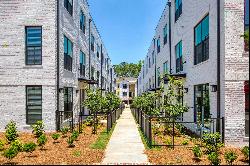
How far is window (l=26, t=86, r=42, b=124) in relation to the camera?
18031mm

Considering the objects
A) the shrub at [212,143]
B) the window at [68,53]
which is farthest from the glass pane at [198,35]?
the window at [68,53]

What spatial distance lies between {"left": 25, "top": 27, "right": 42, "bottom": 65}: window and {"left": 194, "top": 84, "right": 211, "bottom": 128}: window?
9204 millimetres

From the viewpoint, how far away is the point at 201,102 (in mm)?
17203

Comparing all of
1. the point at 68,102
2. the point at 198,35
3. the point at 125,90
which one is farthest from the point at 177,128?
the point at 125,90

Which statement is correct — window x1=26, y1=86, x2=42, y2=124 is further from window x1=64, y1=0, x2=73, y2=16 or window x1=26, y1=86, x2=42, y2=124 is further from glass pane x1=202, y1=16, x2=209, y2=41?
glass pane x1=202, y1=16, x2=209, y2=41

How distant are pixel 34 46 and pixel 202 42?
9453 millimetres

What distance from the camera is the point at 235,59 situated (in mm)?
12906

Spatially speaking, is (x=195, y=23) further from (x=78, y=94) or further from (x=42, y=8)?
(x=78, y=94)

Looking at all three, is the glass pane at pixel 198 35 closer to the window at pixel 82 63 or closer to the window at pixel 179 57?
the window at pixel 179 57

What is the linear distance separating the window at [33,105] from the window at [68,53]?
375 centimetres

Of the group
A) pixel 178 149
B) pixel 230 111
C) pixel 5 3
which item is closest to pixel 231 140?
pixel 230 111

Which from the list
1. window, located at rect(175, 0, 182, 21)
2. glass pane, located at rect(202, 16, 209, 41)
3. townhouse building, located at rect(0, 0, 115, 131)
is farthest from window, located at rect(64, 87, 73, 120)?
glass pane, located at rect(202, 16, 209, 41)

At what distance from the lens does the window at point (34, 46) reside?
1812 cm

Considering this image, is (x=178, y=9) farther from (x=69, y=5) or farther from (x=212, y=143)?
(x=212, y=143)
